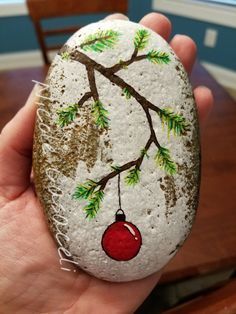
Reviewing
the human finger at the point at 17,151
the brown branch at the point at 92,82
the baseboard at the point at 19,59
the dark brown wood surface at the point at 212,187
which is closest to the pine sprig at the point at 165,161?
the brown branch at the point at 92,82

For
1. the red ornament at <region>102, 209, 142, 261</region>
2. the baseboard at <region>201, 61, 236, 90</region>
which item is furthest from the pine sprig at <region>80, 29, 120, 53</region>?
the baseboard at <region>201, 61, 236, 90</region>

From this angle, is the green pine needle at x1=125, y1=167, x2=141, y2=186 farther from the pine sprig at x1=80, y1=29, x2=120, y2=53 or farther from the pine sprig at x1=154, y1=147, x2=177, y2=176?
the pine sprig at x1=80, y1=29, x2=120, y2=53

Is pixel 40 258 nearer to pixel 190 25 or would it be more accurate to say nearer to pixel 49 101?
pixel 49 101

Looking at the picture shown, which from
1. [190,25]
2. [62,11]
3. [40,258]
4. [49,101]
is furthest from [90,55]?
[190,25]

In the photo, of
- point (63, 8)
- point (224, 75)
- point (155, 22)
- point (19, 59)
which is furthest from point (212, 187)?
point (19, 59)

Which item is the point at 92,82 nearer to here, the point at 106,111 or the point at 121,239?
the point at 106,111

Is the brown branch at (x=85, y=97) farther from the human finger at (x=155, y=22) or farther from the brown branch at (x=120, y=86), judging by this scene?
the human finger at (x=155, y=22)
